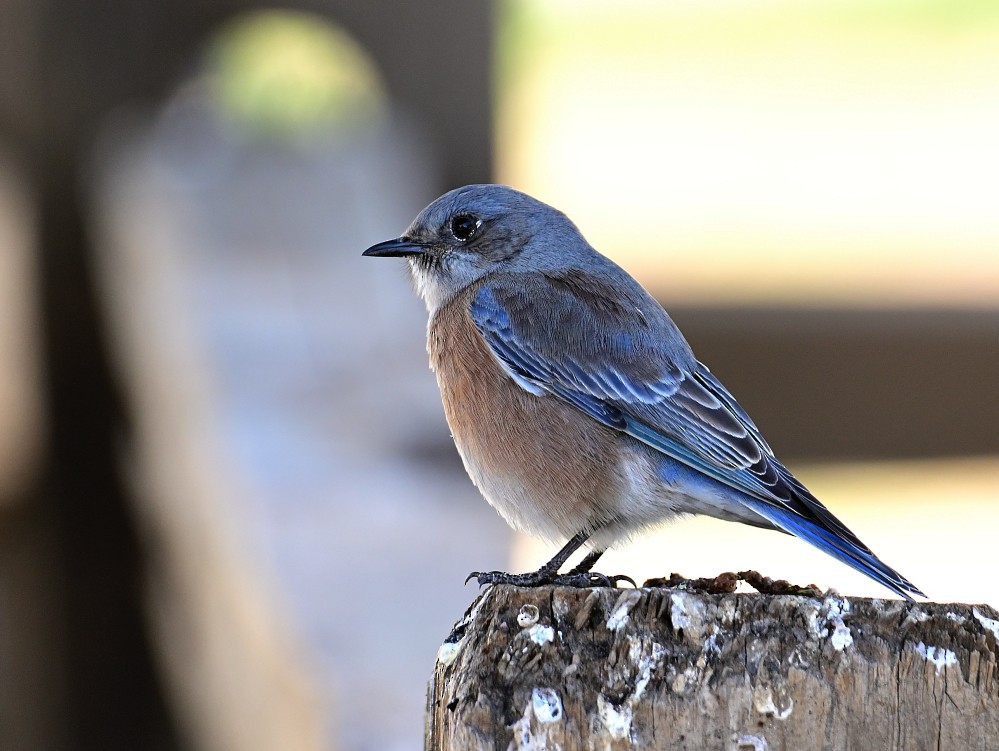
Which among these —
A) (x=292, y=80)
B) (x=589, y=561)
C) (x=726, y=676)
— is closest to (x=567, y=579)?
(x=589, y=561)

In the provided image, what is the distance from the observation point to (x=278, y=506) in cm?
498

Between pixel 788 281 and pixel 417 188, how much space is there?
2.29 meters

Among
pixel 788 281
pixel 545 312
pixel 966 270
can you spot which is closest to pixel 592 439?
pixel 545 312

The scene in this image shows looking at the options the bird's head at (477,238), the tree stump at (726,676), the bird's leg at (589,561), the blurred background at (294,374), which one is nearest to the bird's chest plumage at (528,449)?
the bird's leg at (589,561)

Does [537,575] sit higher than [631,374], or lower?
lower

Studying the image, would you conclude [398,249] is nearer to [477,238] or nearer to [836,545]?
[477,238]

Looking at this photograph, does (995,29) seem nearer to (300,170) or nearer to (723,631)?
(300,170)

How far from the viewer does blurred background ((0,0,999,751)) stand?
4766 millimetres

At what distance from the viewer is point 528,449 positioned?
4152 mm

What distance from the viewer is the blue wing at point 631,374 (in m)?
3.97

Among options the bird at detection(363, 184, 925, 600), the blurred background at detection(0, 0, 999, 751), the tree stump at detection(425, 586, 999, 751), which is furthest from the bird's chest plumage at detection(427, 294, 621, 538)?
the tree stump at detection(425, 586, 999, 751)

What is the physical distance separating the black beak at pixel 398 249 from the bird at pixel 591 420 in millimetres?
227

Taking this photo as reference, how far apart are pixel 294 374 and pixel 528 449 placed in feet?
6.87

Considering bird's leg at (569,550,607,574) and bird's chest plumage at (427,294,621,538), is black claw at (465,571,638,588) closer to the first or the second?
bird's chest plumage at (427,294,621,538)
